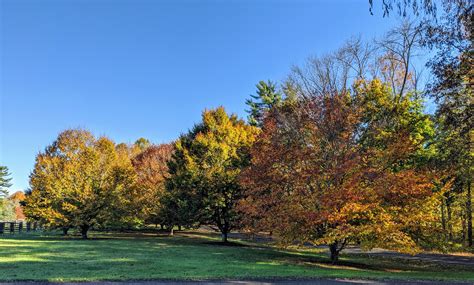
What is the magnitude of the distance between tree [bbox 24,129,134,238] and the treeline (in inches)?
3.4

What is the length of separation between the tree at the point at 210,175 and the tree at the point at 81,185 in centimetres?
445

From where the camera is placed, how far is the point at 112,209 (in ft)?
89.6

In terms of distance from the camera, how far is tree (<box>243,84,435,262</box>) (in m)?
14.1

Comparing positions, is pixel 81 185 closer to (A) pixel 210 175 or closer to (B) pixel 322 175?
(A) pixel 210 175

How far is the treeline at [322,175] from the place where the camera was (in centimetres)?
1430

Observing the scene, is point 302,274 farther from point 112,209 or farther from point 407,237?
point 112,209

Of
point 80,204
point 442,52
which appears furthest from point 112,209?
point 442,52

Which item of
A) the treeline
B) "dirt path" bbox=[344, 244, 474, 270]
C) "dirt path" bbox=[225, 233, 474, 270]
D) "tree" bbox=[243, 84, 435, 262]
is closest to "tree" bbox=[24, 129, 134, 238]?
the treeline

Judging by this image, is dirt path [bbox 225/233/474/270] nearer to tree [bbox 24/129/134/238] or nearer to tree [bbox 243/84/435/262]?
tree [bbox 243/84/435/262]

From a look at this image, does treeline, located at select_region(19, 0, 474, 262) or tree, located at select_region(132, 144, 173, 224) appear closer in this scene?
treeline, located at select_region(19, 0, 474, 262)

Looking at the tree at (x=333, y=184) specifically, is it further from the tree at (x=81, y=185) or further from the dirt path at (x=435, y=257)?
the tree at (x=81, y=185)

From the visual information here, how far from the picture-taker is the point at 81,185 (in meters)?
26.9

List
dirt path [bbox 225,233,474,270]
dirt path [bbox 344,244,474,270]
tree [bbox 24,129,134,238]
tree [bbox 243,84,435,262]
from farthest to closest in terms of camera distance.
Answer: tree [bbox 24,129,134,238] → dirt path [bbox 225,233,474,270] → dirt path [bbox 344,244,474,270] → tree [bbox 243,84,435,262]

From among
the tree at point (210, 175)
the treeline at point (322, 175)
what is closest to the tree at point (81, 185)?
the treeline at point (322, 175)
